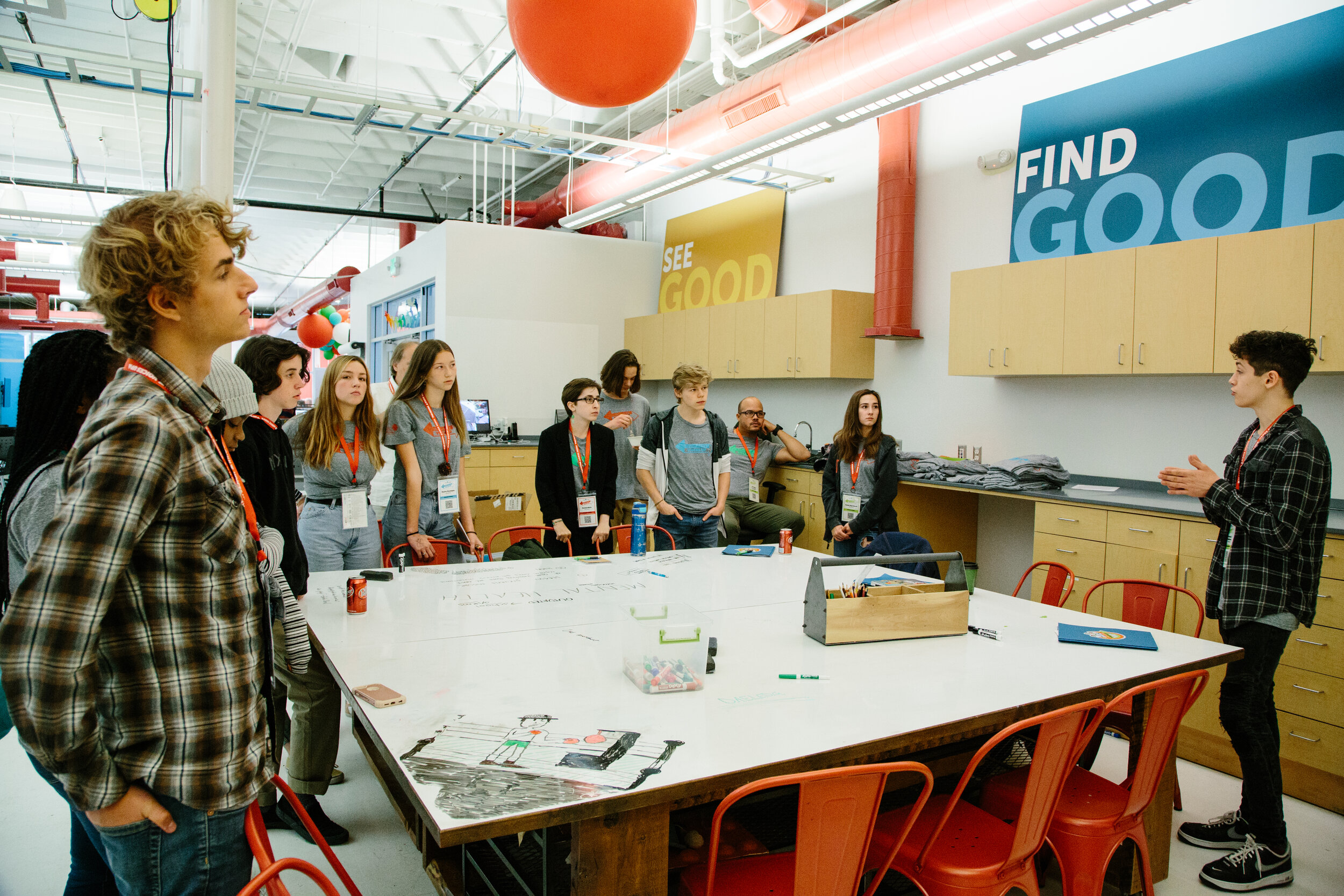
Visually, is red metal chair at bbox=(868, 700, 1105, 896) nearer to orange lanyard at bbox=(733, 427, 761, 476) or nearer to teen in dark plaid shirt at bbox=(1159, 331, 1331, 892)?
teen in dark plaid shirt at bbox=(1159, 331, 1331, 892)

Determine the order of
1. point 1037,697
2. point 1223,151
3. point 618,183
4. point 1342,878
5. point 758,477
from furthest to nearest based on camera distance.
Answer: point 618,183
point 758,477
point 1223,151
point 1342,878
point 1037,697

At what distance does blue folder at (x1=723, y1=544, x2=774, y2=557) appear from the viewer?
12.1 ft

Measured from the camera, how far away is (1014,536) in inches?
215

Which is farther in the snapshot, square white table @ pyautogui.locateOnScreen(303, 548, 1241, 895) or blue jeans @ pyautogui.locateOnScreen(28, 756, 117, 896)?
blue jeans @ pyautogui.locateOnScreen(28, 756, 117, 896)

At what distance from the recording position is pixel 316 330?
36.2ft

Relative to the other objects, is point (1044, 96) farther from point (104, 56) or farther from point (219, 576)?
point (219, 576)

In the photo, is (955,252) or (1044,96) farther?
(955,252)

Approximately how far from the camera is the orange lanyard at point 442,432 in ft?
12.8

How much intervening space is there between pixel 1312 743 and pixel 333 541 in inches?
156

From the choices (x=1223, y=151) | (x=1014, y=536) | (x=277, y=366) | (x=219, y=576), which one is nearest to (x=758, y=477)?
(x=1014, y=536)

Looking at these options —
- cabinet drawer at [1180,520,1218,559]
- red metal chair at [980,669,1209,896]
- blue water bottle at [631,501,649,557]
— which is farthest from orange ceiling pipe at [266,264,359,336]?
red metal chair at [980,669,1209,896]

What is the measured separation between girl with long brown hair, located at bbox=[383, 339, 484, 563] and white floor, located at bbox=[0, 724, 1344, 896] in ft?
3.41

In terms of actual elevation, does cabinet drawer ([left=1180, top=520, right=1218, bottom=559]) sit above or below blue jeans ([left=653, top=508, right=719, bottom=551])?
above

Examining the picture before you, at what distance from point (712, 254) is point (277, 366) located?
5914mm
